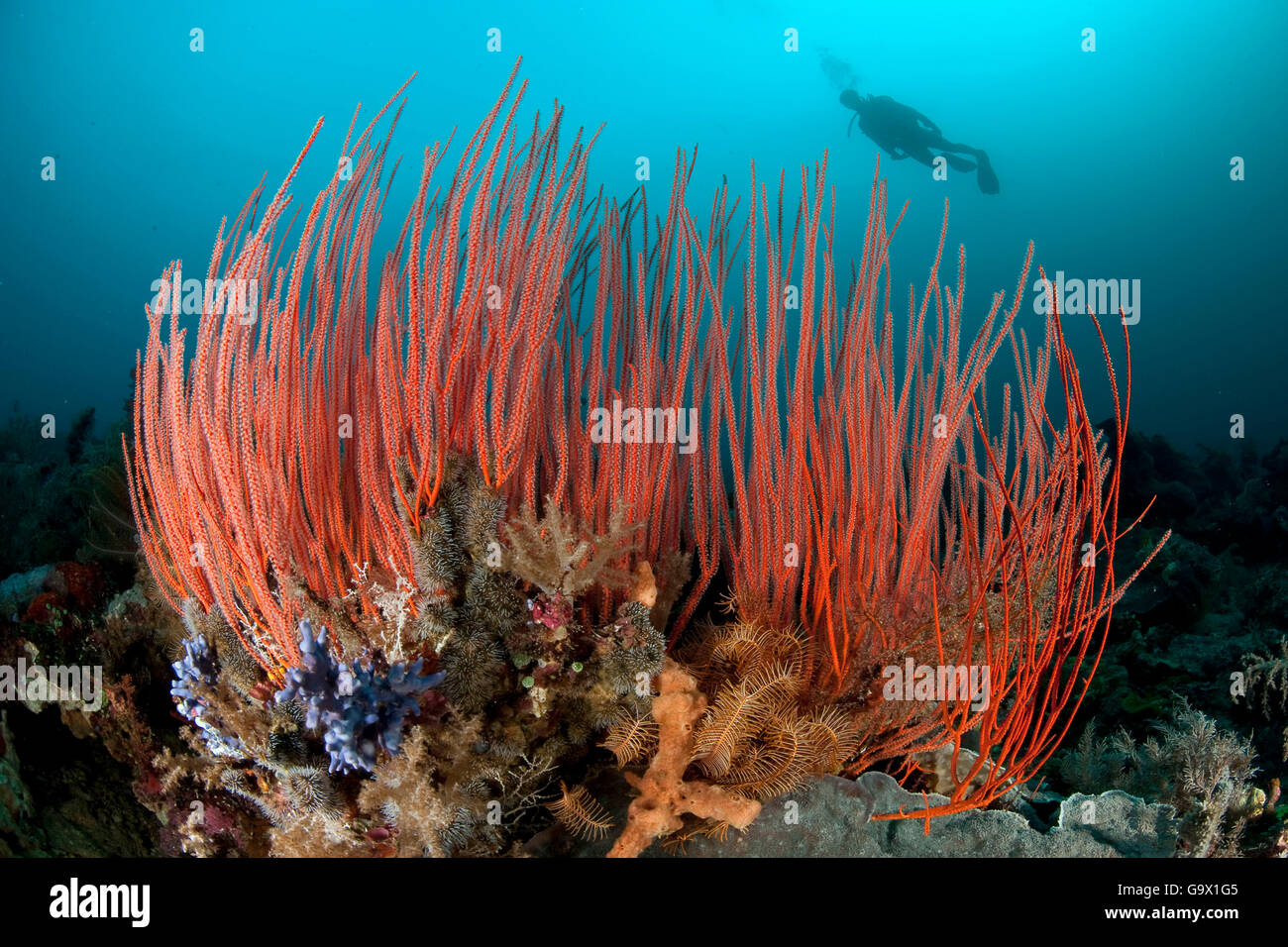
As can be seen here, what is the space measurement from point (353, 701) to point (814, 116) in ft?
206

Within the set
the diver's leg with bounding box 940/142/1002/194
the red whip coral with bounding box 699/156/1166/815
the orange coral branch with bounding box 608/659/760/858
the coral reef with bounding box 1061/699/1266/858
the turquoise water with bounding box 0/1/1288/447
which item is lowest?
the coral reef with bounding box 1061/699/1266/858

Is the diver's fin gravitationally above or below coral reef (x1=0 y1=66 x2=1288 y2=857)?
above

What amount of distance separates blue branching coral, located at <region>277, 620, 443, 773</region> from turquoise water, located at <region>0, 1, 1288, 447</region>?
161ft

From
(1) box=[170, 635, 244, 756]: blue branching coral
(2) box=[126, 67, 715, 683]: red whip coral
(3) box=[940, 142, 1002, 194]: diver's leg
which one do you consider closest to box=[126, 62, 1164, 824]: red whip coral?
(2) box=[126, 67, 715, 683]: red whip coral

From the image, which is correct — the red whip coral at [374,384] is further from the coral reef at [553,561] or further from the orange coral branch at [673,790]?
the orange coral branch at [673,790]

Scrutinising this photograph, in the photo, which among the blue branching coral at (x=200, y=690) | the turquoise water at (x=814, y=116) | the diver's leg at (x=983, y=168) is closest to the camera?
the blue branching coral at (x=200, y=690)

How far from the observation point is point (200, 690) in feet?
7.14

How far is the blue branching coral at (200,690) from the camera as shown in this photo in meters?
2.19

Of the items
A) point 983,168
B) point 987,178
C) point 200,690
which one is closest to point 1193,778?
point 200,690

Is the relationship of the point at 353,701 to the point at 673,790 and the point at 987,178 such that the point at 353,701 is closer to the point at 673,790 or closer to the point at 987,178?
the point at 673,790

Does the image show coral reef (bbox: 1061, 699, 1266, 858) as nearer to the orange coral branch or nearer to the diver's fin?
the orange coral branch

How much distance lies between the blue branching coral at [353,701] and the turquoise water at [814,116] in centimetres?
4909

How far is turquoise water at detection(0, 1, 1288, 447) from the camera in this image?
48.9 meters

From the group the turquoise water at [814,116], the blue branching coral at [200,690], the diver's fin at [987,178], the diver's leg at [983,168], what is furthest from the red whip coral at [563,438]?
the turquoise water at [814,116]
